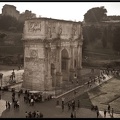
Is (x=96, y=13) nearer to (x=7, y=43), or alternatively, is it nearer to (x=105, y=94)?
(x=7, y=43)

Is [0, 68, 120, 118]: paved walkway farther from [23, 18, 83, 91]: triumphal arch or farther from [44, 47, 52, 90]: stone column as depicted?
[23, 18, 83, 91]: triumphal arch

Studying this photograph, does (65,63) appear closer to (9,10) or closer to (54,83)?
(54,83)

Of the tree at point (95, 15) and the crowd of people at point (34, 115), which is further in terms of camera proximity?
the tree at point (95, 15)

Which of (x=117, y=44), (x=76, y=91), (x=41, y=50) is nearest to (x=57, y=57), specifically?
(x=41, y=50)

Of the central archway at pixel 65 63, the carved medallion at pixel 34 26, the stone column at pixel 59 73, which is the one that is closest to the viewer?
the carved medallion at pixel 34 26

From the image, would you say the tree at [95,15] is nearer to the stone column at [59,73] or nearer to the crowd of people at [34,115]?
the stone column at [59,73]

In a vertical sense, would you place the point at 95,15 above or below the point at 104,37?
above

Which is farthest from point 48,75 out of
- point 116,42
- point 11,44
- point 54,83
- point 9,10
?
point 9,10

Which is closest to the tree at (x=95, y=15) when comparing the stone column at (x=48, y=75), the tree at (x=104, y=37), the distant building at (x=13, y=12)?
the tree at (x=104, y=37)

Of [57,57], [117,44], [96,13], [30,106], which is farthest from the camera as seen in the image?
[96,13]
